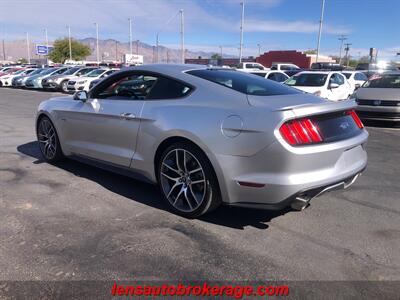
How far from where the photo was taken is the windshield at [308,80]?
13766mm

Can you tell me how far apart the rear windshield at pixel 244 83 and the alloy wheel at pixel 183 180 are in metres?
0.84

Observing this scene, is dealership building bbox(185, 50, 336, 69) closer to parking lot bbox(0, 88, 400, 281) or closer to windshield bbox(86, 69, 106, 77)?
windshield bbox(86, 69, 106, 77)

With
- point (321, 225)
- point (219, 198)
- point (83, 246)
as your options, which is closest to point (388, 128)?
point (321, 225)

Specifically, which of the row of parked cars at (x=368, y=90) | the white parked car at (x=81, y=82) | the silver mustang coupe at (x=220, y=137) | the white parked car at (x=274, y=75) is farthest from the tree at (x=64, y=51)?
the silver mustang coupe at (x=220, y=137)

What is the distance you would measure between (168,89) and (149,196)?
129 centimetres

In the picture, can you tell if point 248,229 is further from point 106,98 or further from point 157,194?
point 106,98

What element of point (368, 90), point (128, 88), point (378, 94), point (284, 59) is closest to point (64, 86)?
point (368, 90)

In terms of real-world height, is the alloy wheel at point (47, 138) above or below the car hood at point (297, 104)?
below

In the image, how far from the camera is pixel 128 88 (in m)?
4.76

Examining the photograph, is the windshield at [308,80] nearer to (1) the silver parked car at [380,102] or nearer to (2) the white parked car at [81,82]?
(1) the silver parked car at [380,102]

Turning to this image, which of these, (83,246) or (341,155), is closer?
(83,246)

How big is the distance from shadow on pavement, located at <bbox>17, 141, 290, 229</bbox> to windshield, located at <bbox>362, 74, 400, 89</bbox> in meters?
8.97

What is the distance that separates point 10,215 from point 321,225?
10.3 feet

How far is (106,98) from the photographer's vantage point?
4.91 metres
